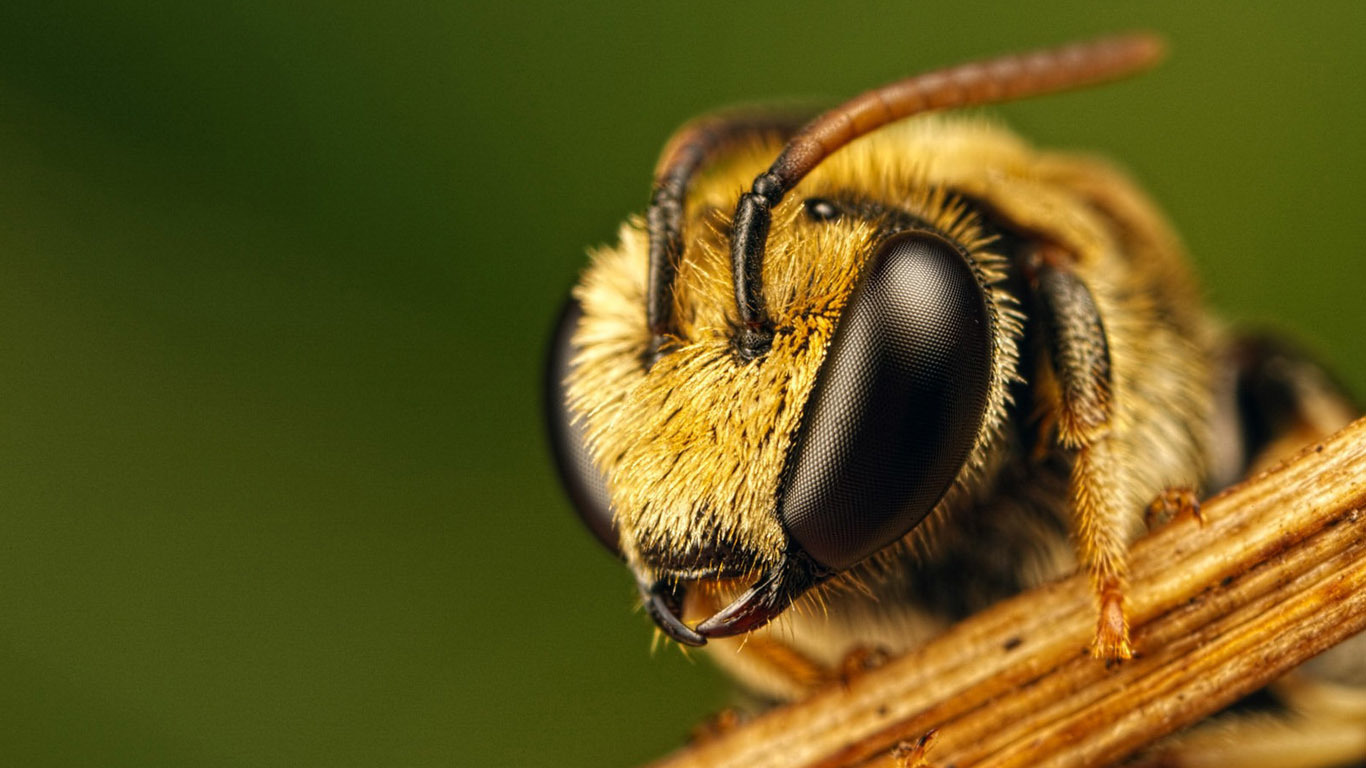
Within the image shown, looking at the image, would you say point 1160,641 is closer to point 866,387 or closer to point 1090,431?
point 1090,431

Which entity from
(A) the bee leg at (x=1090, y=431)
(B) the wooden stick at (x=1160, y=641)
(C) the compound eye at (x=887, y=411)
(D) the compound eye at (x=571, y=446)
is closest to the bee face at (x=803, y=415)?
(C) the compound eye at (x=887, y=411)

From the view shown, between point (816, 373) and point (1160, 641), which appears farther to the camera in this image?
point (1160, 641)

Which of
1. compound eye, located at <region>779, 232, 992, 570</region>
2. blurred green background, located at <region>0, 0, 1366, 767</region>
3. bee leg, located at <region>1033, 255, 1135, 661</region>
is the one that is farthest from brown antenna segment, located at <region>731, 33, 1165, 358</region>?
blurred green background, located at <region>0, 0, 1366, 767</region>

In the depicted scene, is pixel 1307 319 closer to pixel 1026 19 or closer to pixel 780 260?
pixel 1026 19

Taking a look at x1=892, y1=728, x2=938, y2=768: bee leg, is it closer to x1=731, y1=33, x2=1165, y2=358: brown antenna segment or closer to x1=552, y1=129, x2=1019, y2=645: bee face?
x1=552, y1=129, x2=1019, y2=645: bee face

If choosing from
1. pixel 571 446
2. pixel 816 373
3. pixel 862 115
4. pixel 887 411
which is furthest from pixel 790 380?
pixel 571 446

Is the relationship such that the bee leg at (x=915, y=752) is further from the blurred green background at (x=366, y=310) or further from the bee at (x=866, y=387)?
the blurred green background at (x=366, y=310)
